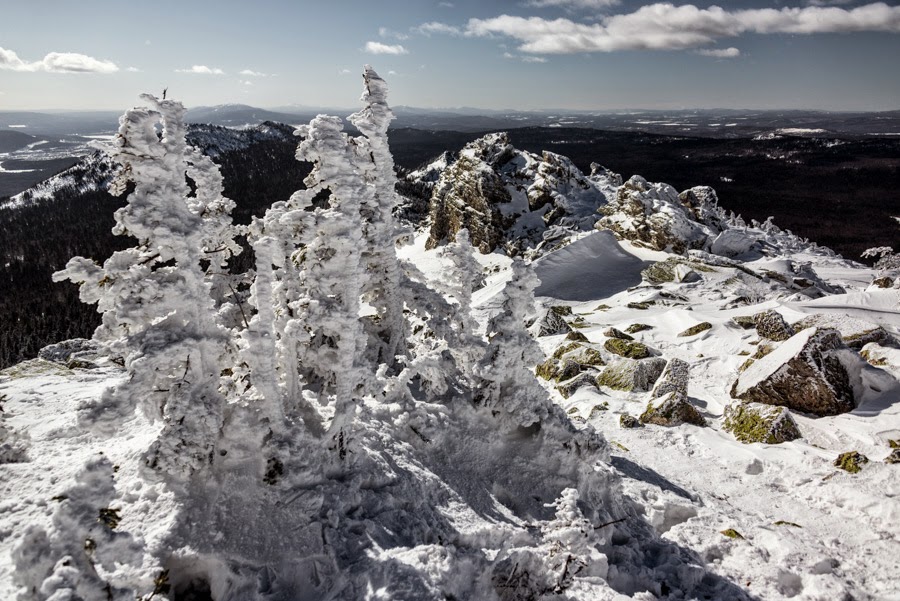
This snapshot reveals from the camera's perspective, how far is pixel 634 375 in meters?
19.2

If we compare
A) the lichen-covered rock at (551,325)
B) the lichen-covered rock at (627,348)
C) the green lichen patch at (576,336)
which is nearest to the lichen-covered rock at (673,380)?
the lichen-covered rock at (627,348)

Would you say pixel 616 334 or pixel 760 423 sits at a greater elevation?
pixel 616 334

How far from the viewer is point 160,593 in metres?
5.80

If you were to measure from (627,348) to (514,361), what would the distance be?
12.6 m

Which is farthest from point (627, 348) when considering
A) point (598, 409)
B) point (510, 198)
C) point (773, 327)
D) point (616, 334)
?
point (510, 198)

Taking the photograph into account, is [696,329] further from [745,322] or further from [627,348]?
[627,348]

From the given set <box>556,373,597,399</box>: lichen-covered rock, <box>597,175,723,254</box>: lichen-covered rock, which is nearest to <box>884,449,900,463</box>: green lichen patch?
<box>556,373,597,399</box>: lichen-covered rock

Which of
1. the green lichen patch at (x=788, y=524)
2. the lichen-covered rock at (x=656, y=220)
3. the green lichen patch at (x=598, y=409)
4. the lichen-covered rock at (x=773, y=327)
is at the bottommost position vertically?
the green lichen patch at (x=598, y=409)

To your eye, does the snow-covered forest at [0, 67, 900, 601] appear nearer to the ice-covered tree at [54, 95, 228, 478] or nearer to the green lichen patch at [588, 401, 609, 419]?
the ice-covered tree at [54, 95, 228, 478]

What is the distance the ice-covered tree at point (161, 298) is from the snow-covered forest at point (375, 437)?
1.3 inches

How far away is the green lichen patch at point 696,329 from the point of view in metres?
21.9

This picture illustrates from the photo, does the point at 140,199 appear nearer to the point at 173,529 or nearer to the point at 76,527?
the point at 76,527

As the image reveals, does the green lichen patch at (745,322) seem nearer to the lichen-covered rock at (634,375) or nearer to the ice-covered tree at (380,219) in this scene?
the lichen-covered rock at (634,375)

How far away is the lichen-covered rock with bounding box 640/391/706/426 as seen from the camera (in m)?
15.8
